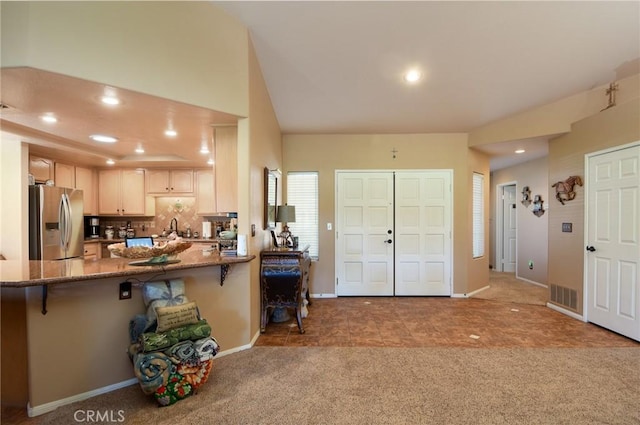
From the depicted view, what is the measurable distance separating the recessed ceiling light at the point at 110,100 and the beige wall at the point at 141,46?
27 centimetres

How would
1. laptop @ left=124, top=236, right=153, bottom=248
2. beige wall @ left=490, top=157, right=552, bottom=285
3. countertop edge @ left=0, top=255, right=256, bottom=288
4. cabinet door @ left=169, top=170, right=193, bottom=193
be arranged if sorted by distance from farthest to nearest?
beige wall @ left=490, top=157, right=552, bottom=285 → cabinet door @ left=169, top=170, right=193, bottom=193 → laptop @ left=124, top=236, right=153, bottom=248 → countertop edge @ left=0, top=255, right=256, bottom=288

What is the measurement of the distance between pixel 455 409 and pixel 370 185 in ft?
10.9

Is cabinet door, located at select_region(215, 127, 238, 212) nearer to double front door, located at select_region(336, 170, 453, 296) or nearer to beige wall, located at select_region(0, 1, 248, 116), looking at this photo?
beige wall, located at select_region(0, 1, 248, 116)

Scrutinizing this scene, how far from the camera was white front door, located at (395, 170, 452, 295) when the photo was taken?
4.64 metres

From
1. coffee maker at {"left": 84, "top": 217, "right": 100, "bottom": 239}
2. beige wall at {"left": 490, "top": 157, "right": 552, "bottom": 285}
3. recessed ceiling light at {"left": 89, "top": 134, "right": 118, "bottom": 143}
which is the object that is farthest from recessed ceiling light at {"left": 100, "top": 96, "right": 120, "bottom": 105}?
beige wall at {"left": 490, "top": 157, "right": 552, "bottom": 285}

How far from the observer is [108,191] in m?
5.05

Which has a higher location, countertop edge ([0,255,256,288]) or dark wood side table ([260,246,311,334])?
countertop edge ([0,255,256,288])

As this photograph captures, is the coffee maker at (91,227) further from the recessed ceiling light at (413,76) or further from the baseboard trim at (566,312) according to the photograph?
the baseboard trim at (566,312)

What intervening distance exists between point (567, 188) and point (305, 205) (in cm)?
376

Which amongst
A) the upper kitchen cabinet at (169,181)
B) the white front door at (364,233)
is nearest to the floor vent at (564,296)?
the white front door at (364,233)

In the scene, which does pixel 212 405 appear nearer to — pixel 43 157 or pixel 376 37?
pixel 376 37

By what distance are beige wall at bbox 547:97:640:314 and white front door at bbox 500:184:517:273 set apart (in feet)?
8.63

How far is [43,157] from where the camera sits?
4023 millimetres

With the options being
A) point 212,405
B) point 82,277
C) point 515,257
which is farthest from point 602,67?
point 82,277
